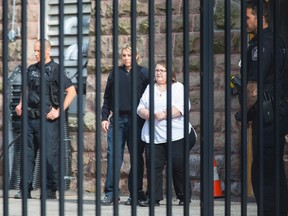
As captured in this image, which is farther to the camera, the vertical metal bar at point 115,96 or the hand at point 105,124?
the hand at point 105,124

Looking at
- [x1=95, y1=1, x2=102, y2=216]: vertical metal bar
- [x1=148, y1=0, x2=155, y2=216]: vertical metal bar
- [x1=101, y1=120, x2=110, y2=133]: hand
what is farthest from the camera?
[x1=101, y1=120, x2=110, y2=133]: hand

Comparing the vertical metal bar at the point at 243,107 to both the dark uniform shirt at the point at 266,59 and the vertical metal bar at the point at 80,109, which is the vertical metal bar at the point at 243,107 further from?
the vertical metal bar at the point at 80,109

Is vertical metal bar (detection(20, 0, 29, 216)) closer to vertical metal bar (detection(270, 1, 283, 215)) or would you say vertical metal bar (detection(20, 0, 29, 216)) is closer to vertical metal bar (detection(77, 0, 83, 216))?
vertical metal bar (detection(77, 0, 83, 216))

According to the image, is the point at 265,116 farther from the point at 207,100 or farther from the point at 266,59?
the point at 207,100

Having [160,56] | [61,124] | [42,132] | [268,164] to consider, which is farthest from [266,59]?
[160,56]

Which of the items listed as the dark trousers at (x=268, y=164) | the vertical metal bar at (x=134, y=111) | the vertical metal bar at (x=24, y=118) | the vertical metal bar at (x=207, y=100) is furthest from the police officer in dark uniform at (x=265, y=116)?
the vertical metal bar at (x=24, y=118)

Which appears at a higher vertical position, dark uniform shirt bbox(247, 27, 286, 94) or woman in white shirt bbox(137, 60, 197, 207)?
dark uniform shirt bbox(247, 27, 286, 94)

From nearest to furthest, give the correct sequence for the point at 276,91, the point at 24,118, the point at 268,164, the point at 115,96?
1. the point at 24,118
2. the point at 115,96
3. the point at 276,91
4. the point at 268,164

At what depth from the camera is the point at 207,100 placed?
5.63 meters

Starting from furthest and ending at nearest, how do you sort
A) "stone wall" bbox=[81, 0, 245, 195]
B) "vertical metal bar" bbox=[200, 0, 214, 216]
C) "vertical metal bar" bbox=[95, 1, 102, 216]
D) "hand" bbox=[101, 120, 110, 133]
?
"hand" bbox=[101, 120, 110, 133] → "stone wall" bbox=[81, 0, 245, 195] → "vertical metal bar" bbox=[200, 0, 214, 216] → "vertical metal bar" bbox=[95, 1, 102, 216]

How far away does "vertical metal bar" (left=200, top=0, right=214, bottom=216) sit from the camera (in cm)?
562

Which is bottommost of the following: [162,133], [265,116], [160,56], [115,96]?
[162,133]

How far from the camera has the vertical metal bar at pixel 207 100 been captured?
18.5 feet

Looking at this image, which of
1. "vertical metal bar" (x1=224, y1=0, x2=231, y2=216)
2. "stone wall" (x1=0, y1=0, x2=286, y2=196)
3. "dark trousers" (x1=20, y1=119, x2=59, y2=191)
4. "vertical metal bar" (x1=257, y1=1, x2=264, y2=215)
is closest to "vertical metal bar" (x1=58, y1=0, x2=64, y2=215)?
"vertical metal bar" (x1=224, y1=0, x2=231, y2=216)
